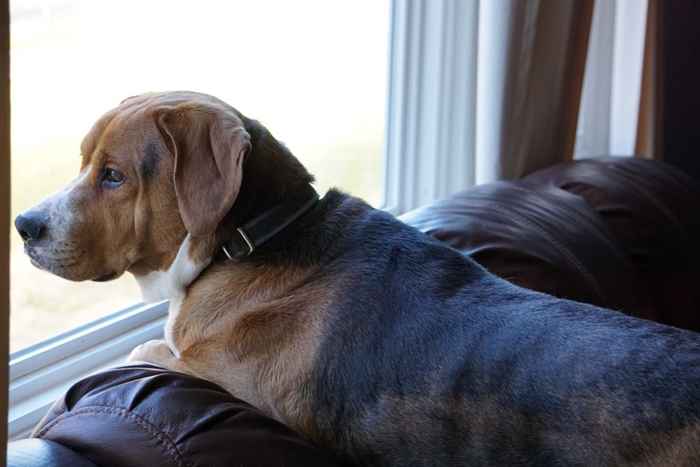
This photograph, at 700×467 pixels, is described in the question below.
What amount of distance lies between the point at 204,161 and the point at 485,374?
0.49 metres

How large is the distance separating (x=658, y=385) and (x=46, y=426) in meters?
0.77

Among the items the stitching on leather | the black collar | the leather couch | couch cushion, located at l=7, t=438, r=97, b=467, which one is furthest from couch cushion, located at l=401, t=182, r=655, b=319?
couch cushion, located at l=7, t=438, r=97, b=467

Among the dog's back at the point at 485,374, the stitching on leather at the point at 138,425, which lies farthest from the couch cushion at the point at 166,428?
the dog's back at the point at 485,374

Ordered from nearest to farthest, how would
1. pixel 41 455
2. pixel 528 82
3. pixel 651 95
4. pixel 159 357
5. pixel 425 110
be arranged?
pixel 41 455, pixel 159 357, pixel 528 82, pixel 425 110, pixel 651 95

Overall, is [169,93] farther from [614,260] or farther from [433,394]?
[614,260]

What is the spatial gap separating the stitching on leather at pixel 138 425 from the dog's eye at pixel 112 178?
361 mm

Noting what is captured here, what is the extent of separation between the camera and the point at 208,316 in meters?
1.58

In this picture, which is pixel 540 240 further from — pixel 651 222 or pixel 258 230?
pixel 258 230

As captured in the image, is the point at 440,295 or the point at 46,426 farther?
the point at 440,295

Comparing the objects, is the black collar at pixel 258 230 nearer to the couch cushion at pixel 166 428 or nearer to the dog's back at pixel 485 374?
the dog's back at pixel 485 374

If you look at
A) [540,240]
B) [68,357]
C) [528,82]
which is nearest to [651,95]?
[528,82]

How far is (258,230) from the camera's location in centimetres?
157

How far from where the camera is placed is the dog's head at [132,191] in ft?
4.98

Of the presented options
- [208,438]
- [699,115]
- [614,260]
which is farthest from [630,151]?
[208,438]
